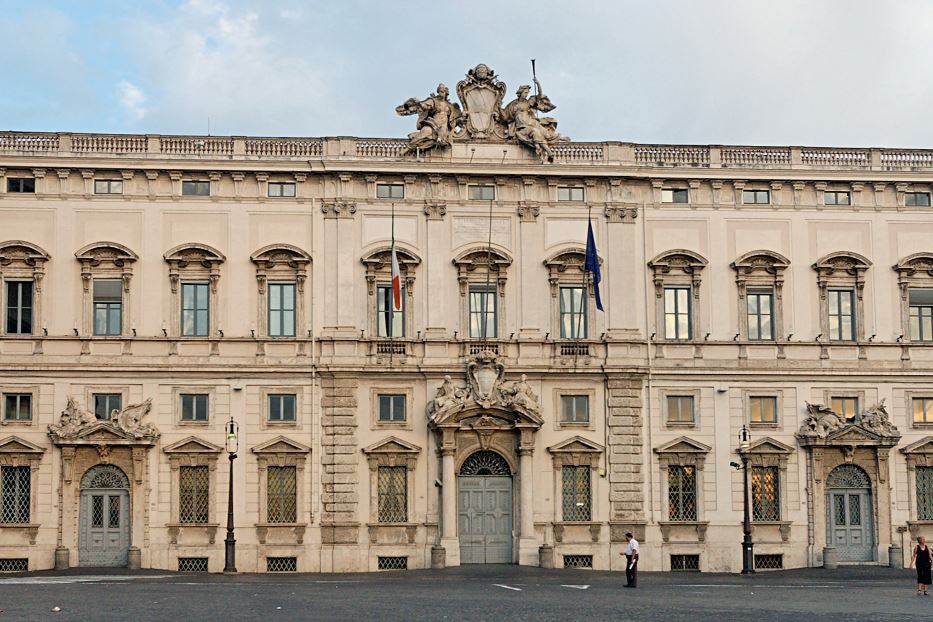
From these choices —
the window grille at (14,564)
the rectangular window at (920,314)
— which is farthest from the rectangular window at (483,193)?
the window grille at (14,564)

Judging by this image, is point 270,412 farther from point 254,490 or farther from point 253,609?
point 253,609

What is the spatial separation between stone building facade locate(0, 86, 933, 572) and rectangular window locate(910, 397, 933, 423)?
83mm

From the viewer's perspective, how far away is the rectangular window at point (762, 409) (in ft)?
189

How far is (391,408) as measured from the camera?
56.6 meters

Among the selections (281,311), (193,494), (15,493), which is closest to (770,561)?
(281,311)

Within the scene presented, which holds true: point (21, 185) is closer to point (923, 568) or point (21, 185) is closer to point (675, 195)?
point (675, 195)

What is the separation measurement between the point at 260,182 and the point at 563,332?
42.7ft

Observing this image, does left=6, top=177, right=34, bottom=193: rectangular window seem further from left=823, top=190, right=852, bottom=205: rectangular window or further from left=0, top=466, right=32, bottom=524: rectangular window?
left=823, top=190, right=852, bottom=205: rectangular window

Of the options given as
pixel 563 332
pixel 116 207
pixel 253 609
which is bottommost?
pixel 253 609

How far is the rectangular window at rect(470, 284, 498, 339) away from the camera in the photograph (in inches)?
2259

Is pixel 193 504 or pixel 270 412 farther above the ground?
pixel 270 412

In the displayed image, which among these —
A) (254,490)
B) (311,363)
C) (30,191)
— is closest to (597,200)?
(311,363)

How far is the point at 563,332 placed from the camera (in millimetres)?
57656

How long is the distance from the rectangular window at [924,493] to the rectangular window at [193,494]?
2711 centimetres
